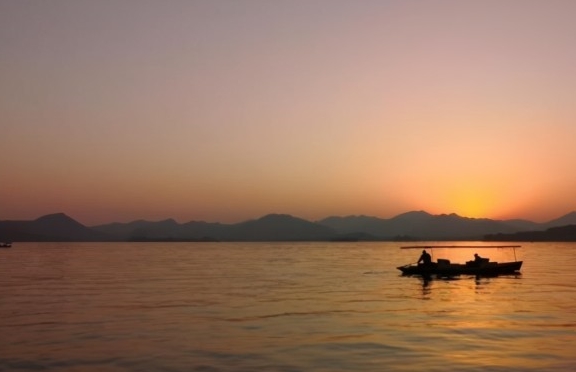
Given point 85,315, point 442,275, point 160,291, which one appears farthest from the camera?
point 442,275

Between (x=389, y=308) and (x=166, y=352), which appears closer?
(x=166, y=352)

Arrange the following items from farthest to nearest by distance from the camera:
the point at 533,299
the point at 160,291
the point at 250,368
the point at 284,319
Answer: the point at 160,291 → the point at 533,299 → the point at 284,319 → the point at 250,368

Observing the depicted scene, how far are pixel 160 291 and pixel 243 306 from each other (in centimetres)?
1503

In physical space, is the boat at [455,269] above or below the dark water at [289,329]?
above

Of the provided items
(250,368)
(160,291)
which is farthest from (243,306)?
(250,368)

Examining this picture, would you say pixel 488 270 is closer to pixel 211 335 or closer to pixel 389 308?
pixel 389 308

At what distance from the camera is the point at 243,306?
135 feet

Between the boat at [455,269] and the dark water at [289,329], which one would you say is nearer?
the dark water at [289,329]

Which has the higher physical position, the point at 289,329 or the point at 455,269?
the point at 455,269

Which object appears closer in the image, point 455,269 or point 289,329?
point 289,329

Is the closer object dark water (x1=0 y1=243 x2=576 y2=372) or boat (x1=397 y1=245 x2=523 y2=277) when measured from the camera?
dark water (x1=0 y1=243 x2=576 y2=372)

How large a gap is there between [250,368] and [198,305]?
20721mm

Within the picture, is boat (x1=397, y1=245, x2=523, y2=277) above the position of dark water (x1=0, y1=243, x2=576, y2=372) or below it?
above

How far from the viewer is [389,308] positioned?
39188mm
